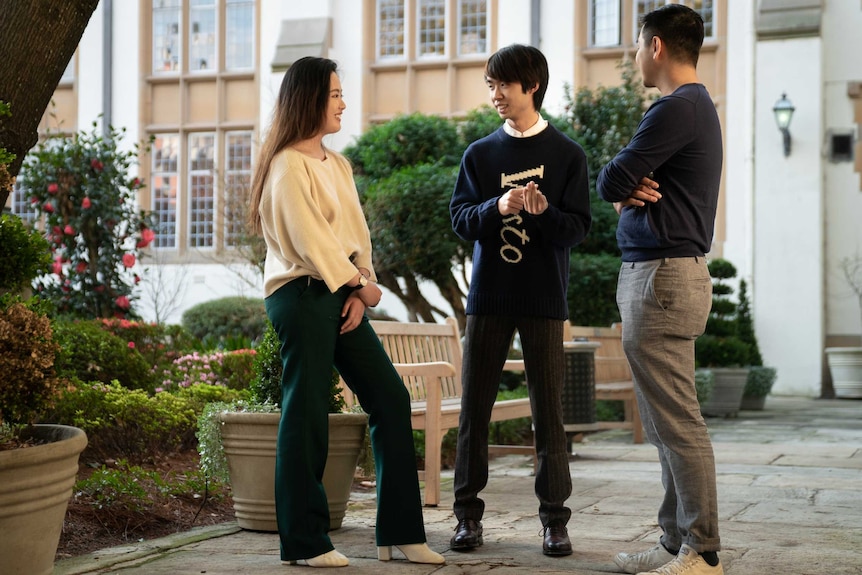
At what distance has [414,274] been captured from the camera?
1219 centimetres

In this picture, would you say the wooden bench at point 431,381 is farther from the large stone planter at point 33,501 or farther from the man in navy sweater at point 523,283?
the large stone planter at point 33,501

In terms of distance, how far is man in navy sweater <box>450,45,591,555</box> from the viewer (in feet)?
13.0

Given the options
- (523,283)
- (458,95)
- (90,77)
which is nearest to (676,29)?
(523,283)

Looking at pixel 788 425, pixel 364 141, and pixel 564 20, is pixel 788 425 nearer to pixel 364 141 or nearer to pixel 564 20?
pixel 364 141

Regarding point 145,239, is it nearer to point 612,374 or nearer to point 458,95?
point 612,374

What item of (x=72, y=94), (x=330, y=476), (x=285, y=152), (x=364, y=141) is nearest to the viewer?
(x=285, y=152)

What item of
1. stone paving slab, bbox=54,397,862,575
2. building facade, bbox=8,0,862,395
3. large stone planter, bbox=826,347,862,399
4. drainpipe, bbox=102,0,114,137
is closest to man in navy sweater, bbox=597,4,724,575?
stone paving slab, bbox=54,397,862,575

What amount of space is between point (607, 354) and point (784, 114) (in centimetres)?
826

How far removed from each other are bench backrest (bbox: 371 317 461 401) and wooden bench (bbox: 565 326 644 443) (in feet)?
6.14

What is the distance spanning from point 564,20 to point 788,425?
9.79m

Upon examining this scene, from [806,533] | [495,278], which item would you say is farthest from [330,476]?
[806,533]

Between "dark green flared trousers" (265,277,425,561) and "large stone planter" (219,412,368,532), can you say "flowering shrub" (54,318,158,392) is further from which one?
"dark green flared trousers" (265,277,425,561)

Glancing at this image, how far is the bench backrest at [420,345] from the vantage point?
5.78m

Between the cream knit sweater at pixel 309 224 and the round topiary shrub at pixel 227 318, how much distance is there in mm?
12060
